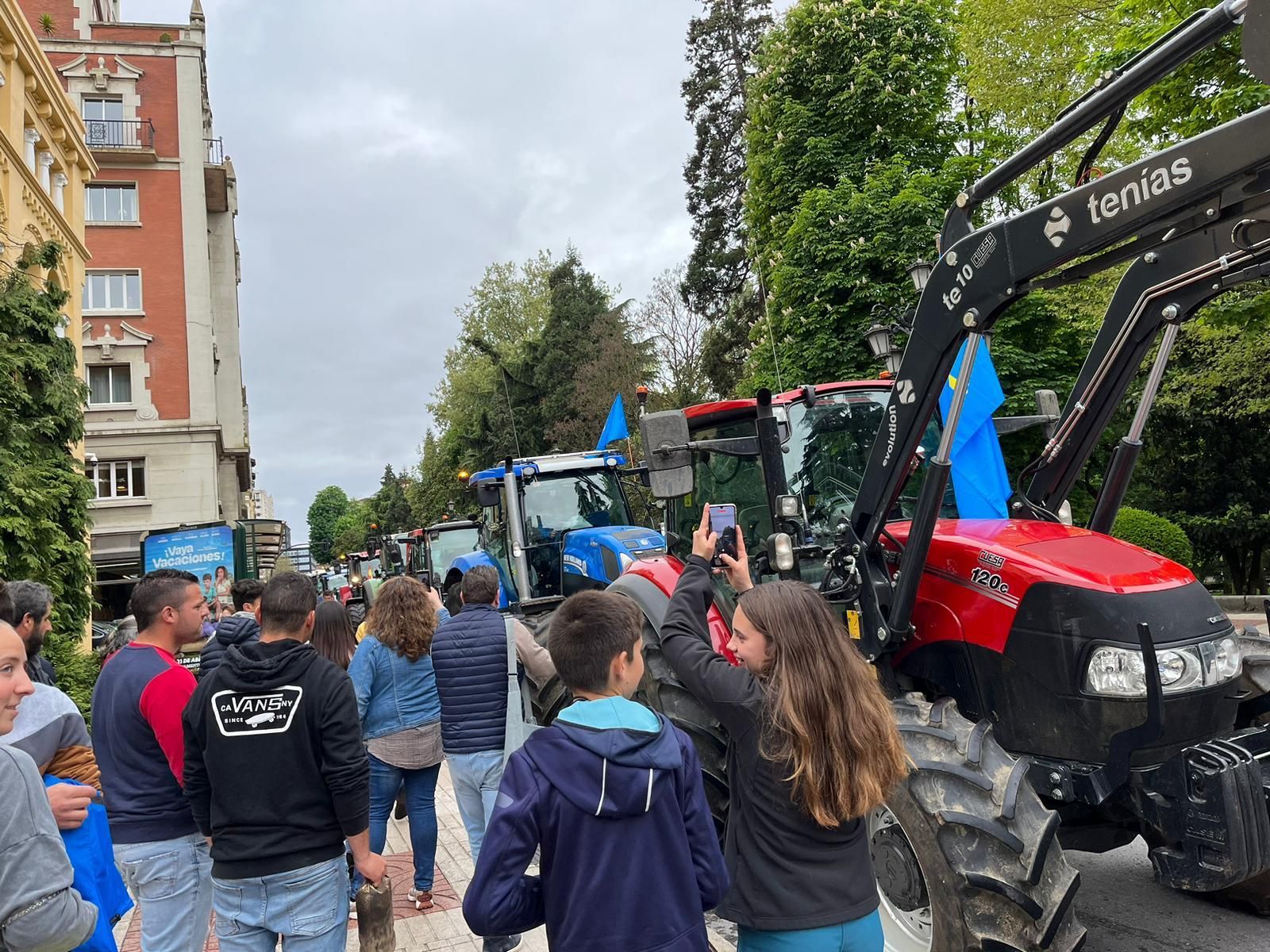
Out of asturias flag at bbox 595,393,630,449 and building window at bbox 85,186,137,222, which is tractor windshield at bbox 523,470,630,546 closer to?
asturias flag at bbox 595,393,630,449

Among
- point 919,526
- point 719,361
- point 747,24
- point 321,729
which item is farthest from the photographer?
point 747,24

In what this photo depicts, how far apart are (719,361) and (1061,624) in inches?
1046

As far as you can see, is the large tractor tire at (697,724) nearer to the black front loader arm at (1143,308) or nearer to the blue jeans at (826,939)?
the blue jeans at (826,939)

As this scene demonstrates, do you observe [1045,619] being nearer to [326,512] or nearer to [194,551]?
[194,551]

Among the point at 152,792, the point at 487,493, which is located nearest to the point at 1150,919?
the point at 152,792

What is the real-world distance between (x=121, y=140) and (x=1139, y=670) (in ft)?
120

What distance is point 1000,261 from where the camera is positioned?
359cm

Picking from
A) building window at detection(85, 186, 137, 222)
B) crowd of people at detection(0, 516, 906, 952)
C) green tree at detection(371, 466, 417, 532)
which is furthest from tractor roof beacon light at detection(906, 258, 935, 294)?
green tree at detection(371, 466, 417, 532)

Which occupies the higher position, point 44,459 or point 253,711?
point 44,459

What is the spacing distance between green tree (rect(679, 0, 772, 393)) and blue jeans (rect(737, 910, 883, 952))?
29.6 meters

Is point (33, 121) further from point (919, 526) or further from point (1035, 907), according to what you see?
point (1035, 907)

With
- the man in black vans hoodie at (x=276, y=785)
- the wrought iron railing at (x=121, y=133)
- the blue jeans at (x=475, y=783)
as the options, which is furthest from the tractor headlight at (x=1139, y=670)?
the wrought iron railing at (x=121, y=133)

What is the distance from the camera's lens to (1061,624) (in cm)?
359

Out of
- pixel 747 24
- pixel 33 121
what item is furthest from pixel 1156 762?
pixel 747 24
